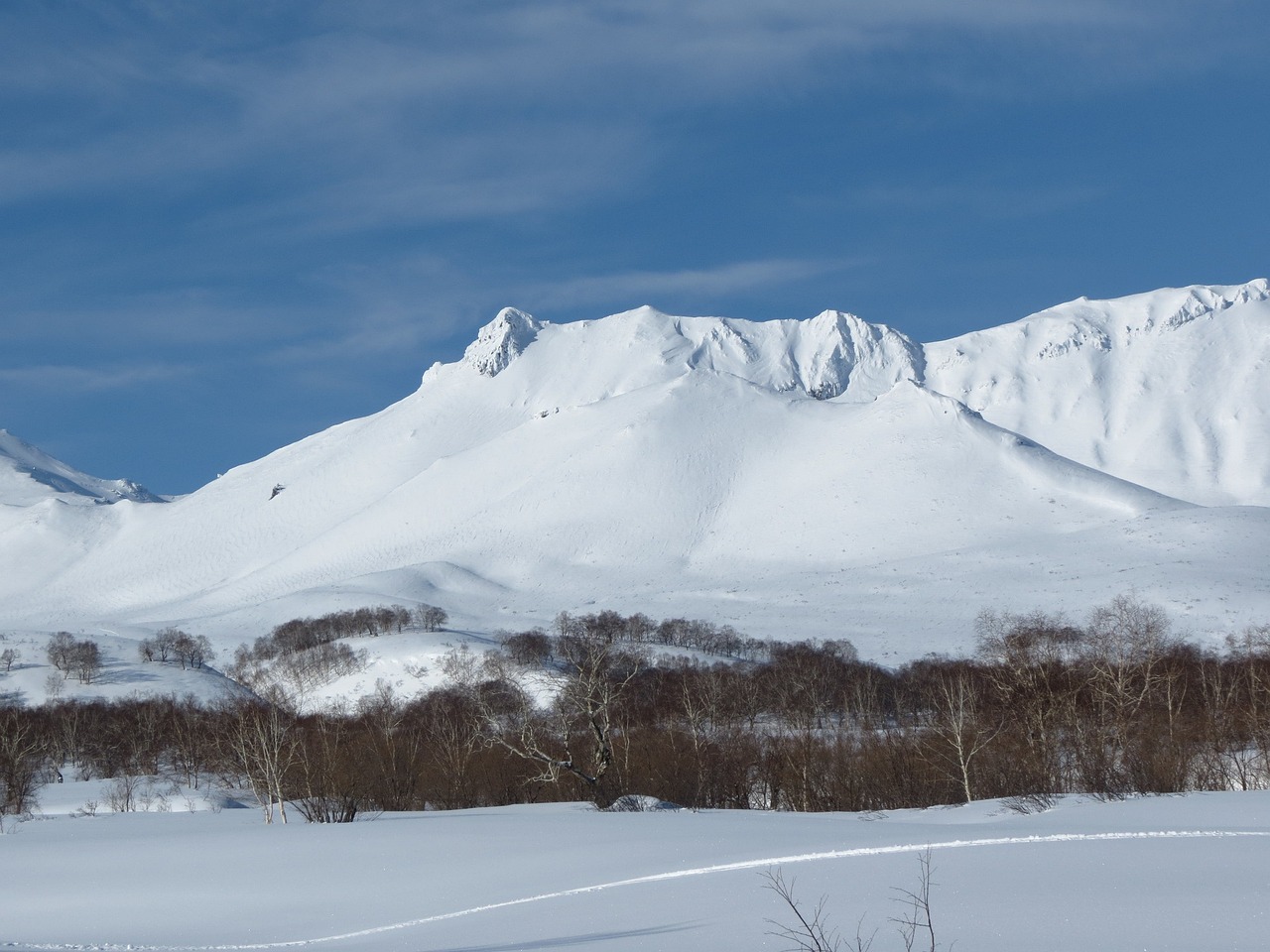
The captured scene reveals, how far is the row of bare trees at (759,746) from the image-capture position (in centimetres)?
3588

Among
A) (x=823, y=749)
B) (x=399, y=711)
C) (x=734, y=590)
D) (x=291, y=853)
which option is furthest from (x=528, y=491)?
(x=291, y=853)

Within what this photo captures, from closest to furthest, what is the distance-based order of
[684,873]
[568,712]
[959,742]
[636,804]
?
1. [684,873]
2. [636,804]
3. [959,742]
4. [568,712]

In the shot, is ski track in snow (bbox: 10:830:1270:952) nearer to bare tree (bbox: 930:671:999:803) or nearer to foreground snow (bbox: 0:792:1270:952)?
foreground snow (bbox: 0:792:1270:952)

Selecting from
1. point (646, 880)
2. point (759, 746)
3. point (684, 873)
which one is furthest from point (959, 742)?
point (646, 880)

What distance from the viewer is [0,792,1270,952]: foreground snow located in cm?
1266

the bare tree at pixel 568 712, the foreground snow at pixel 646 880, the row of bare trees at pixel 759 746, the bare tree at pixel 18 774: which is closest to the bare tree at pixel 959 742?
the row of bare trees at pixel 759 746

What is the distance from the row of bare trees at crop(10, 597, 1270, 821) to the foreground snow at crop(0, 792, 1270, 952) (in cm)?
670

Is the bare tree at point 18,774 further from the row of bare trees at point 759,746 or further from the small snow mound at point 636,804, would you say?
the small snow mound at point 636,804

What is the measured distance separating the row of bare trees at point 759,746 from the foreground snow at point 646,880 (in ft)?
22.0

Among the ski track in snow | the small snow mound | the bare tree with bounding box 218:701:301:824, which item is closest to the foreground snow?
the ski track in snow

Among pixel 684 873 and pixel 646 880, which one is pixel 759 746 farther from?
pixel 646 880

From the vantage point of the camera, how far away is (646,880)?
56.7 ft

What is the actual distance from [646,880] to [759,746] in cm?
3002

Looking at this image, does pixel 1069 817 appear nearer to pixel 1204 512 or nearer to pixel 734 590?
pixel 734 590
